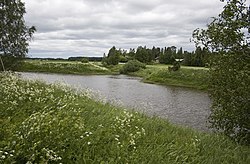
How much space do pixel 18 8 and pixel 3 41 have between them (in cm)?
292

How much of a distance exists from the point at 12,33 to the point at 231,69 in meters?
18.2

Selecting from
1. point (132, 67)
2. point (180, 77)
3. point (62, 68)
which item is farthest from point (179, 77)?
point (62, 68)

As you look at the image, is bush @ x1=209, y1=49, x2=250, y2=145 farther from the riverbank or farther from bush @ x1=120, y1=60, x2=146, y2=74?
bush @ x1=120, y1=60, x2=146, y2=74

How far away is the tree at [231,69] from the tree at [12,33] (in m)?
16.3

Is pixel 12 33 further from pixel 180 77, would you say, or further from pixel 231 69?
pixel 180 77

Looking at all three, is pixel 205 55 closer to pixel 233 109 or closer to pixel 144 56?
pixel 233 109

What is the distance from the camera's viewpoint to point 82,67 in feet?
227

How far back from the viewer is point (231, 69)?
24.0 ft

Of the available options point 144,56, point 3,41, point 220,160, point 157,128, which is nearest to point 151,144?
point 220,160

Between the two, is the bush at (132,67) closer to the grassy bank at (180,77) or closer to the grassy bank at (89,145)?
the grassy bank at (180,77)

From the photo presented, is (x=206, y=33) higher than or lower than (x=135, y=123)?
higher

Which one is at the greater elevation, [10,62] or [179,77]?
[10,62]

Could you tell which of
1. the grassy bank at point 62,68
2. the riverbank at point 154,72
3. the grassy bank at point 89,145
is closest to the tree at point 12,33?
the riverbank at point 154,72

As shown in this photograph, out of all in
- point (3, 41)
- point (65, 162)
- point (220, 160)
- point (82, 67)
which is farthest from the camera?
point (82, 67)
